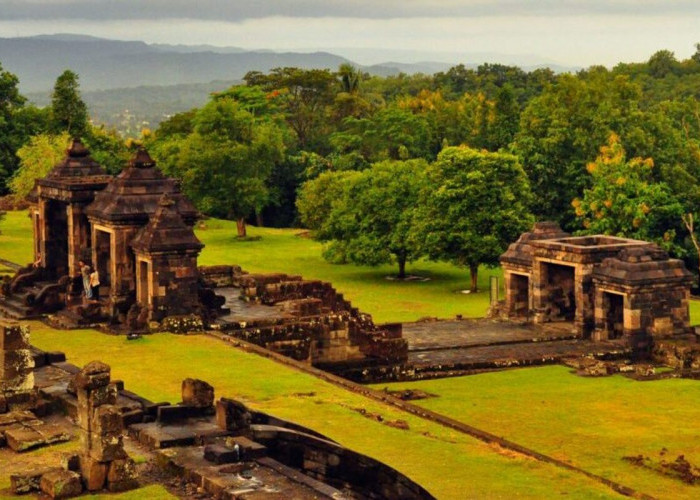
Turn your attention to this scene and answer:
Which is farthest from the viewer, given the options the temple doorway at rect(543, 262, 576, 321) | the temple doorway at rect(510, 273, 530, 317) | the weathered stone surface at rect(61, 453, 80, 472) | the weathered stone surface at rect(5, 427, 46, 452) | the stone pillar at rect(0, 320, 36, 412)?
the temple doorway at rect(510, 273, 530, 317)

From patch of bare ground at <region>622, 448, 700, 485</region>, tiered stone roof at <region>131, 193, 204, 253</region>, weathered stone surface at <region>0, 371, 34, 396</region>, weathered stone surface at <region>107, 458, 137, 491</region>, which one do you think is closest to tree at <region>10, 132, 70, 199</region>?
tiered stone roof at <region>131, 193, 204, 253</region>

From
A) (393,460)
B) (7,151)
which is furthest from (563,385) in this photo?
(7,151)

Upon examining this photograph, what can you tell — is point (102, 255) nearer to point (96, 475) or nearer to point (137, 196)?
point (137, 196)

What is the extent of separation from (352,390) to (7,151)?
5896 cm

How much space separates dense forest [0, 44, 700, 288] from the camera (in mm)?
64750

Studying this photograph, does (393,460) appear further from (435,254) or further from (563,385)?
(435,254)

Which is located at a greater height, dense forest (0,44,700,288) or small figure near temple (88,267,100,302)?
dense forest (0,44,700,288)

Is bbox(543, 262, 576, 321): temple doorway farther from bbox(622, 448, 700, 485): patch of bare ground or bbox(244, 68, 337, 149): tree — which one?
Answer: bbox(244, 68, 337, 149): tree

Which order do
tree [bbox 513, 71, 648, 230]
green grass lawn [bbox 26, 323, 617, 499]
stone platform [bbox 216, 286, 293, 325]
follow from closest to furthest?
green grass lawn [bbox 26, 323, 617, 499]
stone platform [bbox 216, 286, 293, 325]
tree [bbox 513, 71, 648, 230]

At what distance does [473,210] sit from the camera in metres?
63.9

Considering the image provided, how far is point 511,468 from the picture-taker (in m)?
28.8

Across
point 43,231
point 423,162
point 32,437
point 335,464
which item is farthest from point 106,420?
point 423,162

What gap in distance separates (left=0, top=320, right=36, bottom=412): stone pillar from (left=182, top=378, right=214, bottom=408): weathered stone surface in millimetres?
3486

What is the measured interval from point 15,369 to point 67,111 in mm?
70587
